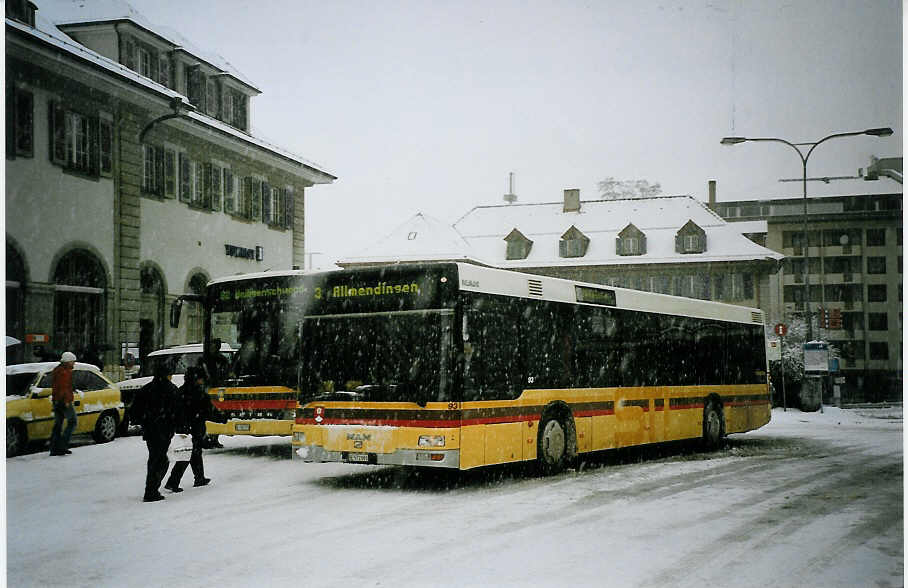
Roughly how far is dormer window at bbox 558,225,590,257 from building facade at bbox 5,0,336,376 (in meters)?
6.29

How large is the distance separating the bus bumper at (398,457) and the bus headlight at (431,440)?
66 mm

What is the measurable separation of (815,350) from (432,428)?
42.6ft

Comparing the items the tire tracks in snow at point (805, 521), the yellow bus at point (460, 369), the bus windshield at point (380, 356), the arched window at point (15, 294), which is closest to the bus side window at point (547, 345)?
the yellow bus at point (460, 369)

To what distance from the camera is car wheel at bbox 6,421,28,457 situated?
1577 centimetres

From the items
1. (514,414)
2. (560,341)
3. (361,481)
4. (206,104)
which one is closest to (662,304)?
(560,341)

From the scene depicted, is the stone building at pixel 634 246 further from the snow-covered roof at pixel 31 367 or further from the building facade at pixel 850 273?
the snow-covered roof at pixel 31 367

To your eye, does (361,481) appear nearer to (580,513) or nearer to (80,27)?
(580,513)

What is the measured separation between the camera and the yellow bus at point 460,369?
11852mm

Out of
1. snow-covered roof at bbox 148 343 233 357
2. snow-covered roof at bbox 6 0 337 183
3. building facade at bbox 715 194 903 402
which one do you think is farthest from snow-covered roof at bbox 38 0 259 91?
building facade at bbox 715 194 903 402

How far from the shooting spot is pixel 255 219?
81.4ft

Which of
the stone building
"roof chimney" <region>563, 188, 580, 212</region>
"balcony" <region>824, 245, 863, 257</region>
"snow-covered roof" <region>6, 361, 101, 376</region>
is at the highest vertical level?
"roof chimney" <region>563, 188, 580, 212</region>

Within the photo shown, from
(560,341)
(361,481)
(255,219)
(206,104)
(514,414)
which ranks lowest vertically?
→ (361,481)

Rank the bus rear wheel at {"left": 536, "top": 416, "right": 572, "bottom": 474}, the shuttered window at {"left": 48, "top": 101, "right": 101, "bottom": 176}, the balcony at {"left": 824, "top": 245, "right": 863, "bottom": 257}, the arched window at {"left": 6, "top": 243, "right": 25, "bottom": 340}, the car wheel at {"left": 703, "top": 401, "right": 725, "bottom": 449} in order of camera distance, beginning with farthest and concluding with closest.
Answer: the shuttered window at {"left": 48, "top": 101, "right": 101, "bottom": 176}, the arched window at {"left": 6, "top": 243, "right": 25, "bottom": 340}, the car wheel at {"left": 703, "top": 401, "right": 725, "bottom": 449}, the balcony at {"left": 824, "top": 245, "right": 863, "bottom": 257}, the bus rear wheel at {"left": 536, "top": 416, "right": 572, "bottom": 474}

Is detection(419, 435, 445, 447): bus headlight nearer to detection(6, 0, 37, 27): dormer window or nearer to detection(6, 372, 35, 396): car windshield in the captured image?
detection(6, 372, 35, 396): car windshield
